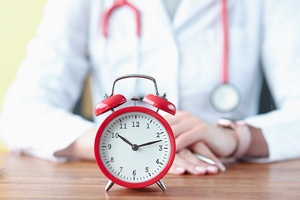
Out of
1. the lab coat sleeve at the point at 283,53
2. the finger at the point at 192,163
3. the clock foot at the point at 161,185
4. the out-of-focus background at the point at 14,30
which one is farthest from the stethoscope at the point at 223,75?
the out-of-focus background at the point at 14,30

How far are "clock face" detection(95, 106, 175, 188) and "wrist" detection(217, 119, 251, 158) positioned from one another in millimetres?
438

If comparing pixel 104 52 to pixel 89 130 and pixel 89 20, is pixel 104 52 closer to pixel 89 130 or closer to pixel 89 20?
pixel 89 20

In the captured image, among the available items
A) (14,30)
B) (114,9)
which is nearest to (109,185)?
(114,9)

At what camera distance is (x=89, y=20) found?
1536 mm

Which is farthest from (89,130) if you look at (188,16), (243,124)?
(188,16)

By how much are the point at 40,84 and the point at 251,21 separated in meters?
0.58

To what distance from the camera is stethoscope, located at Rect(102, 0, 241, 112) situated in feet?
4.76

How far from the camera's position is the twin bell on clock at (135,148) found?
798mm

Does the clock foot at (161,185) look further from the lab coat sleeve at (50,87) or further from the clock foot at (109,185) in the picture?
the lab coat sleeve at (50,87)

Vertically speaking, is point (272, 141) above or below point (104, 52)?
below

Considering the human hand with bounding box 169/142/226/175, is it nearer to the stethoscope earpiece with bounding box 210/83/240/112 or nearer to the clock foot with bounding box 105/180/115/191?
the clock foot with bounding box 105/180/115/191

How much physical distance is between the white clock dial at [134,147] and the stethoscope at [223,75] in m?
0.67

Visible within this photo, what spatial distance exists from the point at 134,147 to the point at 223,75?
2.37ft

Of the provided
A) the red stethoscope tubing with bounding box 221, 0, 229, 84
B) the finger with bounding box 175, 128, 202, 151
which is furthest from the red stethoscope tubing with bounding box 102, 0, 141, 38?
the finger with bounding box 175, 128, 202, 151
